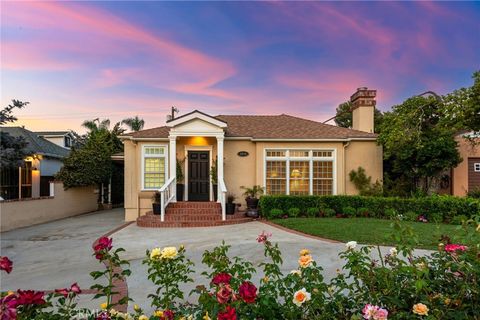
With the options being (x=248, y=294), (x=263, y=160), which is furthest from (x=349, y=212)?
(x=248, y=294)

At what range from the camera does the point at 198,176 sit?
14547 mm

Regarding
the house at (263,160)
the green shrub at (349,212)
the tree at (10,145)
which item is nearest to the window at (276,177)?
the house at (263,160)

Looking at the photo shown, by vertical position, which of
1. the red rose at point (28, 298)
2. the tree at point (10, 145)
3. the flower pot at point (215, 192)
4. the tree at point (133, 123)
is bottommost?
the flower pot at point (215, 192)

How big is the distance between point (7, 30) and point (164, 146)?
726 centimetres

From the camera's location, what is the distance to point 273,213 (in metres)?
12.3

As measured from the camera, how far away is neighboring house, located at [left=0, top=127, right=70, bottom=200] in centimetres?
1600

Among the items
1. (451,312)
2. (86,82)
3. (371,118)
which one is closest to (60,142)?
(86,82)

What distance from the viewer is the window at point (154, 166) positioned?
14172 mm

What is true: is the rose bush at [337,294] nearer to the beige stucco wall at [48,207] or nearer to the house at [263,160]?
the house at [263,160]

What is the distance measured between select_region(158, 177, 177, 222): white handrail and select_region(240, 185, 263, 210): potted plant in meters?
3.22

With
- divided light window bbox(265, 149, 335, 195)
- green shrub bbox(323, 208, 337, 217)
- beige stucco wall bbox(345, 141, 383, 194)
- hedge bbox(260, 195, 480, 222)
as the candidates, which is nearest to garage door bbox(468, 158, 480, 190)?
hedge bbox(260, 195, 480, 222)

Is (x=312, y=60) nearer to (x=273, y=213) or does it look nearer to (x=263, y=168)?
(x=263, y=168)

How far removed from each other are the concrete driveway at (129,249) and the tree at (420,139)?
6.88 meters

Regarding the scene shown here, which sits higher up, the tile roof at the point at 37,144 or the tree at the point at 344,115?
the tree at the point at 344,115
